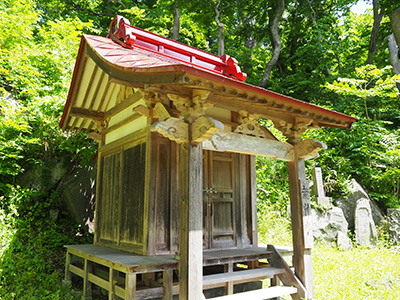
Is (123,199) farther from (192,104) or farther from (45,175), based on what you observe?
(45,175)

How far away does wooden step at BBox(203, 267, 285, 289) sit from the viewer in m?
4.23

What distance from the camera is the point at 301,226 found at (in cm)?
516

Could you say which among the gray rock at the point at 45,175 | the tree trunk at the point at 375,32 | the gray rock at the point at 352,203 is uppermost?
the tree trunk at the point at 375,32

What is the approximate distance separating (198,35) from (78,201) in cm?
1179

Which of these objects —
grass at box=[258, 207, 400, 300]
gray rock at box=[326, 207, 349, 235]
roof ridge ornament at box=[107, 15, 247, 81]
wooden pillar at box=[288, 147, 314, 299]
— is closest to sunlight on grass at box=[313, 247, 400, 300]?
grass at box=[258, 207, 400, 300]

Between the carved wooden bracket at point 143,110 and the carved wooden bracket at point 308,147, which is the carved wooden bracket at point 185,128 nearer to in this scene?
the carved wooden bracket at point 143,110

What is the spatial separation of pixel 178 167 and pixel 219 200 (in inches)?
48.9

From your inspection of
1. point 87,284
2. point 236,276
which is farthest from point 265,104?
point 87,284

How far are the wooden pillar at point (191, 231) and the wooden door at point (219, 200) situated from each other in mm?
1795

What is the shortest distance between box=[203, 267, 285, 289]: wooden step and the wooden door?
99 centimetres

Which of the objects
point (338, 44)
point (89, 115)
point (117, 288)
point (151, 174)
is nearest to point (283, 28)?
point (338, 44)

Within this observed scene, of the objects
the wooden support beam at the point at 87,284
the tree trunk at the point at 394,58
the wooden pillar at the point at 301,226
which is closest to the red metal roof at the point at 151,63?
the wooden pillar at the point at 301,226

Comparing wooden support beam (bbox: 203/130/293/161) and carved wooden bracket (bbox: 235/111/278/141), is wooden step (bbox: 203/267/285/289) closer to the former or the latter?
wooden support beam (bbox: 203/130/293/161)

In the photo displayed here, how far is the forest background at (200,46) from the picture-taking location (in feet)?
24.9
